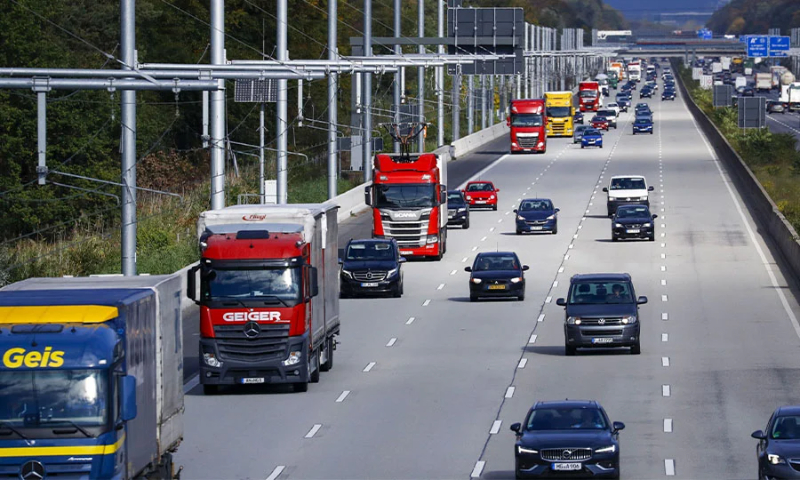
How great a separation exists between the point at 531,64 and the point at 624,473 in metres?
167

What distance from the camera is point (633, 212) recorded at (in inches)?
2368

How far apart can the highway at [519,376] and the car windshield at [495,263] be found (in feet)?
3.32

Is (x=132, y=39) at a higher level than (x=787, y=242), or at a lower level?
higher

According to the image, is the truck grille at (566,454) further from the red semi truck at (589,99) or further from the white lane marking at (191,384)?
the red semi truck at (589,99)

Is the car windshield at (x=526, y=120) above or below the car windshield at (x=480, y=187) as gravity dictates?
above

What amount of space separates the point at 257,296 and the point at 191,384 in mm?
3938

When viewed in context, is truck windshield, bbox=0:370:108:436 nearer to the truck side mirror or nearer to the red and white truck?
the truck side mirror

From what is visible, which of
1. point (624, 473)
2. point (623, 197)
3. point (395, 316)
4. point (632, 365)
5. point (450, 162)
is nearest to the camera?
point (624, 473)

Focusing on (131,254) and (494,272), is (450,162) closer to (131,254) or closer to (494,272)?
(494,272)

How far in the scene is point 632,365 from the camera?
3394 centimetres

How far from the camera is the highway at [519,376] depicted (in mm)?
23688

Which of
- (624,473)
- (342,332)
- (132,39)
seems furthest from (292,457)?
(342,332)

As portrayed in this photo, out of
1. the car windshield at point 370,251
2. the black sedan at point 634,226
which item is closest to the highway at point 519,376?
the black sedan at point 634,226

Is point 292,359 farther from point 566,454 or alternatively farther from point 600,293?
point 566,454
